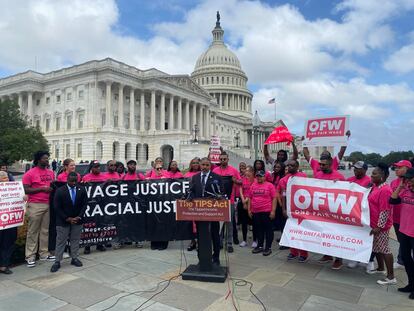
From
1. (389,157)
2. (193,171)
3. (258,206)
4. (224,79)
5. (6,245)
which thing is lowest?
(6,245)

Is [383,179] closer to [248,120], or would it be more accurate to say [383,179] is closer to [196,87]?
[196,87]

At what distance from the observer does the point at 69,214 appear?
24.1ft

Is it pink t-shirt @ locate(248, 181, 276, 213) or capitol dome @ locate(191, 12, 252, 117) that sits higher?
capitol dome @ locate(191, 12, 252, 117)

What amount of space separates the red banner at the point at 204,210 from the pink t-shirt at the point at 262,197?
2.29 m

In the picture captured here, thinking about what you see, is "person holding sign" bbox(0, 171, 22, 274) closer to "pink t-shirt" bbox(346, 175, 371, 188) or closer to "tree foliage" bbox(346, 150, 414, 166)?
"pink t-shirt" bbox(346, 175, 371, 188)

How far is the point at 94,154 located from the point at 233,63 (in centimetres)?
7337

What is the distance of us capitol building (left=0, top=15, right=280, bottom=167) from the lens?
5828 cm

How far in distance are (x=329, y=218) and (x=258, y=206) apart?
Result: 5.81ft

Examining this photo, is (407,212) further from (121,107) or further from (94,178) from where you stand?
(121,107)

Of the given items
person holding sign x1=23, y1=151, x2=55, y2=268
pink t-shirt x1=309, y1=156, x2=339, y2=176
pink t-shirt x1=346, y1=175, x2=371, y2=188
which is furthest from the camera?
pink t-shirt x1=309, y1=156, x2=339, y2=176

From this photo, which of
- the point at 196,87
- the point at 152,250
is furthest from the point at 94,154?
the point at 152,250

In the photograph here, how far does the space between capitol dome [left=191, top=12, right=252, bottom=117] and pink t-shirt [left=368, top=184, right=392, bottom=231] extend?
10779 cm

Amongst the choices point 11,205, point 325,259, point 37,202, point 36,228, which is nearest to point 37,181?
point 37,202

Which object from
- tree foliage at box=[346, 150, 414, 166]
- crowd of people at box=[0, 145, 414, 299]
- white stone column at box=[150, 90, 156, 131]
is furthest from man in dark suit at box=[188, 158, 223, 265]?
A: tree foliage at box=[346, 150, 414, 166]
